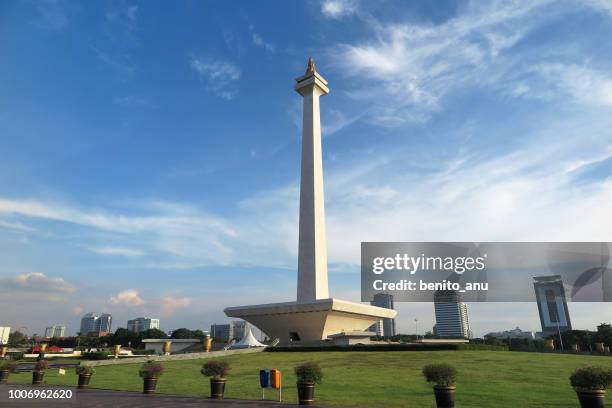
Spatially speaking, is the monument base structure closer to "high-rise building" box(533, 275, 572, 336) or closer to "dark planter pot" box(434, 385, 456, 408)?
"dark planter pot" box(434, 385, 456, 408)

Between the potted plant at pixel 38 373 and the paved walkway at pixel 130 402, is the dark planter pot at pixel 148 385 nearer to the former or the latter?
the paved walkway at pixel 130 402

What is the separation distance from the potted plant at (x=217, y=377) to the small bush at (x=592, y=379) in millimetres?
10881

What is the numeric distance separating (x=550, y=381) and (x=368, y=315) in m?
34.7

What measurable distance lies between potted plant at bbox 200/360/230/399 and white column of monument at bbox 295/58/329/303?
113ft

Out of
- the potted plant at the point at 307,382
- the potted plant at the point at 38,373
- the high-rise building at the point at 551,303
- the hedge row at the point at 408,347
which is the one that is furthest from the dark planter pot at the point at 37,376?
the high-rise building at the point at 551,303

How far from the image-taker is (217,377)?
14953 mm

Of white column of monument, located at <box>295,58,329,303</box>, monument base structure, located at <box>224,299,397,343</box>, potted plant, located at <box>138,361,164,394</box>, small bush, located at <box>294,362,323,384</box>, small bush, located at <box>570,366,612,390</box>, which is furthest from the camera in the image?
white column of monument, located at <box>295,58,329,303</box>

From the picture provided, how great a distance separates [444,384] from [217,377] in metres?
7.84

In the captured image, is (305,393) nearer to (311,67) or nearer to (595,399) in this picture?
(595,399)

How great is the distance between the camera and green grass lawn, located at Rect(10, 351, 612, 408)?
13492 mm

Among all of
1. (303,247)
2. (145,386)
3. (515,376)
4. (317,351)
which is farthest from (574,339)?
(145,386)

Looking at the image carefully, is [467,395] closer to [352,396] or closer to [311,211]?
[352,396]

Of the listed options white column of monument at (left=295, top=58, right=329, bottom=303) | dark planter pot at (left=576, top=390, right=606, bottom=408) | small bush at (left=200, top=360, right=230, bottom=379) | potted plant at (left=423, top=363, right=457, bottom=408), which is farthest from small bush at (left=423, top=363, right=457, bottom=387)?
white column of monument at (left=295, top=58, right=329, bottom=303)

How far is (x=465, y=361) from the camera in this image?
2397 cm
